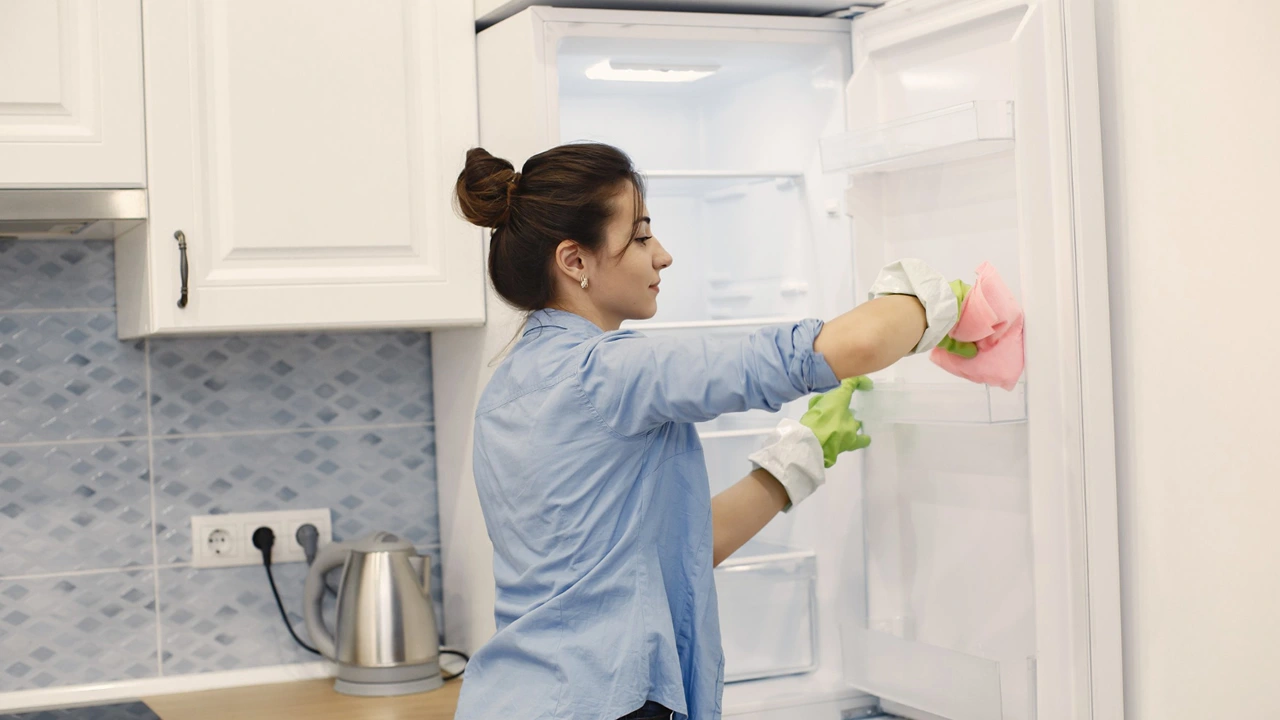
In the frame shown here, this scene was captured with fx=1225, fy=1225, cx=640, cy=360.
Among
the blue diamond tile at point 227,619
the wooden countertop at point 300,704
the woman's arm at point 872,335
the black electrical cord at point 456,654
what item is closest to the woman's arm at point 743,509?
the woman's arm at point 872,335

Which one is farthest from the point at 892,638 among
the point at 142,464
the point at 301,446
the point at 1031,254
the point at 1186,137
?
the point at 142,464

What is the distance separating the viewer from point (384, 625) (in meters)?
1.84

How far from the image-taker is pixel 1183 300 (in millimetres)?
1314

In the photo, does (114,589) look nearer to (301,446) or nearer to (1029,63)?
(301,446)

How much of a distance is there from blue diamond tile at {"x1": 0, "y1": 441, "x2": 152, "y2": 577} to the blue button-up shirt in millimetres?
878

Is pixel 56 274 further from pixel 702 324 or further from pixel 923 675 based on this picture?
pixel 923 675

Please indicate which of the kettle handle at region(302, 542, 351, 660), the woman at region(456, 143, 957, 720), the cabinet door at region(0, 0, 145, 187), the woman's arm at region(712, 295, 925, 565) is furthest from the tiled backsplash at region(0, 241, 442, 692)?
the woman's arm at region(712, 295, 925, 565)

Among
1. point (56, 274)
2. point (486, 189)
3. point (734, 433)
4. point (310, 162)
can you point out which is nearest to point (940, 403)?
point (734, 433)

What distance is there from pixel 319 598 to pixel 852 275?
3.13ft

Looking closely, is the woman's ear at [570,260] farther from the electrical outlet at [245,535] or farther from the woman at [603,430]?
the electrical outlet at [245,535]

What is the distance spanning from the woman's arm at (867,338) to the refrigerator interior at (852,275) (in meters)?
0.21

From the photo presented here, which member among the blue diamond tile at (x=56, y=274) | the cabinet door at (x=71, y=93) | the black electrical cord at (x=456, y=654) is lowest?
the black electrical cord at (x=456, y=654)

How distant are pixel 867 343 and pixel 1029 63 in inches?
15.7

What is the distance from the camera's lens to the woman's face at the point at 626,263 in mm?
1327
